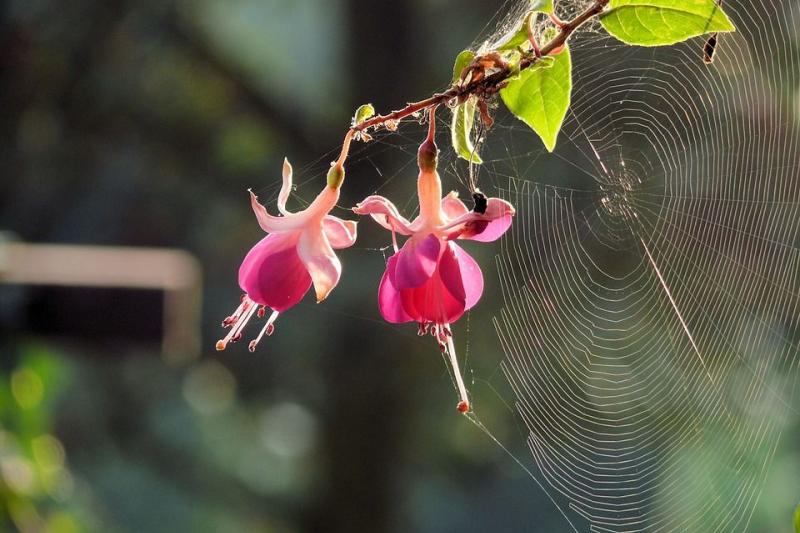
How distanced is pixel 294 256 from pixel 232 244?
8.63 ft

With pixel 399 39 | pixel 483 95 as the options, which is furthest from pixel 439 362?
pixel 483 95

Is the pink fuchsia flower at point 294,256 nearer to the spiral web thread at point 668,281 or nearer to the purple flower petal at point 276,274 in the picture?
the purple flower petal at point 276,274

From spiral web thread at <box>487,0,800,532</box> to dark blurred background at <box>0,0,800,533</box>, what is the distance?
36 cm

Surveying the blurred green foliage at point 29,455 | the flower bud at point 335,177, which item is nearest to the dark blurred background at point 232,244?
the blurred green foliage at point 29,455

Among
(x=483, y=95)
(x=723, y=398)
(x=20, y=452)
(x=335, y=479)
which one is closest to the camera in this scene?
(x=483, y=95)

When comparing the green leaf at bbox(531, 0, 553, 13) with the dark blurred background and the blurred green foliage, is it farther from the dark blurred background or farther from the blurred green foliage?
the dark blurred background

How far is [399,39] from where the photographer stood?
108 inches

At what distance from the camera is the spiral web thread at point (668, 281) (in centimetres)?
124

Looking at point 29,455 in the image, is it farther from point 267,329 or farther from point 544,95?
point 544,95

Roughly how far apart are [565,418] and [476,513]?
1.06 meters

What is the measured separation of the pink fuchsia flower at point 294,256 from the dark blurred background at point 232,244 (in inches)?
68.7

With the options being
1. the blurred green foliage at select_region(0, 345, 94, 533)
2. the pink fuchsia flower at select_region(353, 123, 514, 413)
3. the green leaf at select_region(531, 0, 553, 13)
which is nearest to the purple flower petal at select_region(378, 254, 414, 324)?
the pink fuchsia flower at select_region(353, 123, 514, 413)

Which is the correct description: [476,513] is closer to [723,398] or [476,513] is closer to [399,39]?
[723,398]

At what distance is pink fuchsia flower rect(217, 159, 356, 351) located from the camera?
1.19ft
